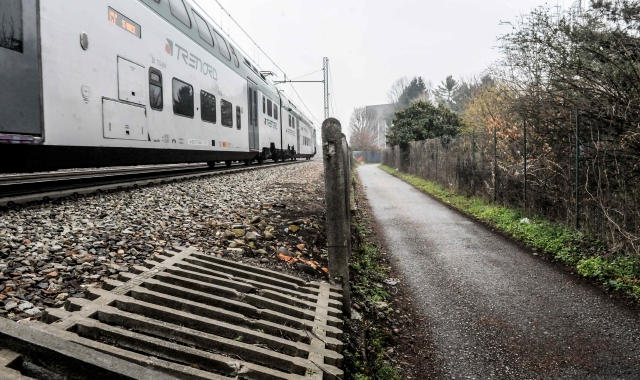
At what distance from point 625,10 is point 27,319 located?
27.2ft

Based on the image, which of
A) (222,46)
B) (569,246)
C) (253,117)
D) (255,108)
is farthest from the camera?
(255,108)

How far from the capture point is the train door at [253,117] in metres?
15.9

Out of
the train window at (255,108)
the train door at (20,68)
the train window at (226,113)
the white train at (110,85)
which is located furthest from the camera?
the train window at (255,108)

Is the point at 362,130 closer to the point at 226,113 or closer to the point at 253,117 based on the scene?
the point at 253,117

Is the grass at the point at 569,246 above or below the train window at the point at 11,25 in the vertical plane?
below

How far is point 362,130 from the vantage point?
7831 cm

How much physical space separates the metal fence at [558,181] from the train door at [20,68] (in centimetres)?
727

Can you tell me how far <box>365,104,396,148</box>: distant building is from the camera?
8463 cm

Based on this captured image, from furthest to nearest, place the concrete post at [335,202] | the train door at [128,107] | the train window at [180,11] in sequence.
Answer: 1. the train window at [180,11]
2. the train door at [128,107]
3. the concrete post at [335,202]

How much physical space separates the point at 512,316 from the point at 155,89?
731cm

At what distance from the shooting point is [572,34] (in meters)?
7.78

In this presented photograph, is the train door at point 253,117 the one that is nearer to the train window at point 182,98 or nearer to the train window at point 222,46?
the train window at point 222,46

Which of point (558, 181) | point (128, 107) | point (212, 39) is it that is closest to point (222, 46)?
point (212, 39)

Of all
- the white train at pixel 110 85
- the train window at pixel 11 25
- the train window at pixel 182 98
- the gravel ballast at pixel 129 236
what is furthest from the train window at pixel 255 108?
the train window at pixel 11 25
